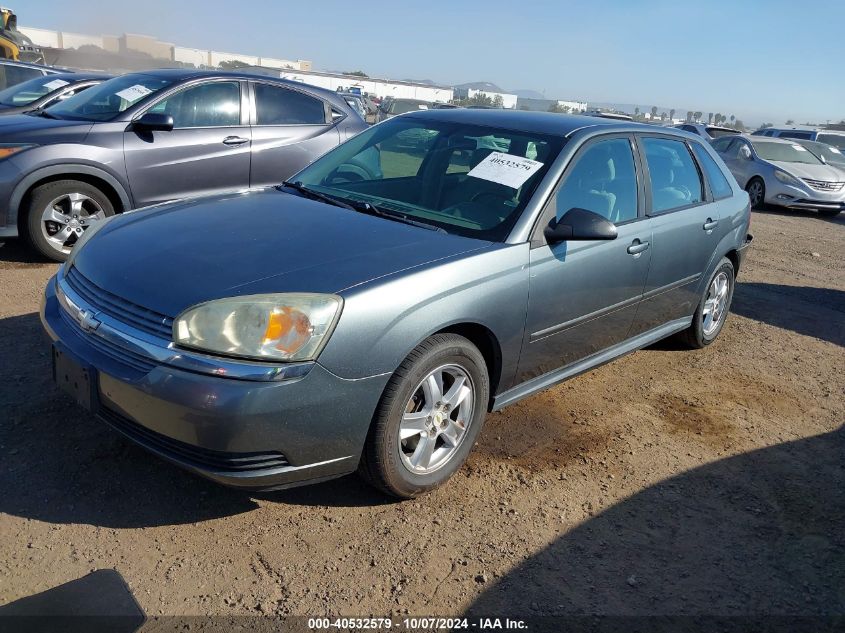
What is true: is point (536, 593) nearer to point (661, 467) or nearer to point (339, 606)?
point (339, 606)

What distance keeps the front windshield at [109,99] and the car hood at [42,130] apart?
0.24 meters

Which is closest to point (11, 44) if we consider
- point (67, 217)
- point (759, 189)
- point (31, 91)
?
point (31, 91)

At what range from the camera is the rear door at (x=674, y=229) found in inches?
170

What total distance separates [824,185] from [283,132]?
11794mm

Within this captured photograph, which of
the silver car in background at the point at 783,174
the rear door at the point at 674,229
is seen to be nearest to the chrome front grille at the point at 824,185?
the silver car in background at the point at 783,174

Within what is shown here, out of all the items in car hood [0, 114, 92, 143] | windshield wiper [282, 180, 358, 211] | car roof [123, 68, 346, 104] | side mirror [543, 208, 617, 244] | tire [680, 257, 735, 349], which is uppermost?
car roof [123, 68, 346, 104]

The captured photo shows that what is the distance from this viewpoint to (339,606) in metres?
2.48

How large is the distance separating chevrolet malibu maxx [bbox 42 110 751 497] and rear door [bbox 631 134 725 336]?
0.07 feet

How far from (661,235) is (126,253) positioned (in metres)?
2.97

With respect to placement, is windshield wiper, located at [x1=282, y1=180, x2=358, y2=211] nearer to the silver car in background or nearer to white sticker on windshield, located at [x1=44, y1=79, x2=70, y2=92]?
white sticker on windshield, located at [x1=44, y1=79, x2=70, y2=92]

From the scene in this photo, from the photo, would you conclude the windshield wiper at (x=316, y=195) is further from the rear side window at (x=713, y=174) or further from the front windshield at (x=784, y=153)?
the front windshield at (x=784, y=153)

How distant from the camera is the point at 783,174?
14.2 m

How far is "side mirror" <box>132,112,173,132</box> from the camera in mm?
5816

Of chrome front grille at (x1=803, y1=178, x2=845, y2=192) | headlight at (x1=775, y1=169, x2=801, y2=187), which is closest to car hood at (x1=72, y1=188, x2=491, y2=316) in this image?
headlight at (x1=775, y1=169, x2=801, y2=187)
